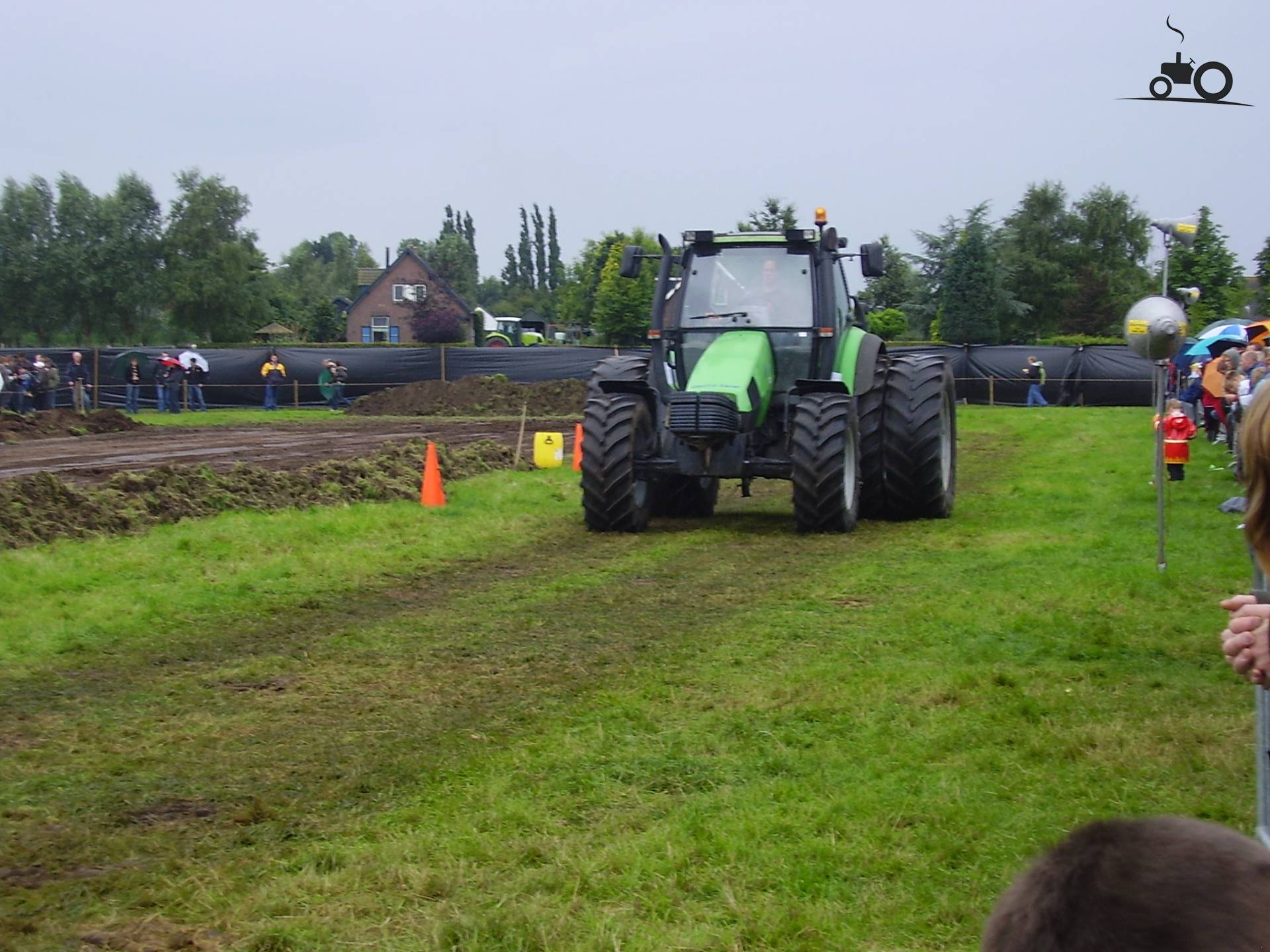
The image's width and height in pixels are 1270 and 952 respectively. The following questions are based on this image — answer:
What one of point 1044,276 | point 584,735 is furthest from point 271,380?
point 1044,276

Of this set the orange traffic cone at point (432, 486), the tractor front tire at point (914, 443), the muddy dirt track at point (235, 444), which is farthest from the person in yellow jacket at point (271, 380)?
the tractor front tire at point (914, 443)

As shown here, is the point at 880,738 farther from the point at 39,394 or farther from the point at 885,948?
the point at 39,394

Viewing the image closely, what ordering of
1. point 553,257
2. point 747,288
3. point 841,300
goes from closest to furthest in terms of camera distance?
point 747,288 → point 841,300 → point 553,257

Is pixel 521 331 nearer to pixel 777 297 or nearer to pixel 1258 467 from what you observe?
pixel 777 297

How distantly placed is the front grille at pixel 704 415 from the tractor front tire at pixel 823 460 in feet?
2.05

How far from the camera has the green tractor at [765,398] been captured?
12.2 m

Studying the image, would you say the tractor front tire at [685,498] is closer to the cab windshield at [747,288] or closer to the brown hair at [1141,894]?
the cab windshield at [747,288]

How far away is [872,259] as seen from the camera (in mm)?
13156

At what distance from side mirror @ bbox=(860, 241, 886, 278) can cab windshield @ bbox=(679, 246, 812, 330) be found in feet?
1.88

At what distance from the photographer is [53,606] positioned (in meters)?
8.95

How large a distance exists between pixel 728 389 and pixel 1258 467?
10018 millimetres

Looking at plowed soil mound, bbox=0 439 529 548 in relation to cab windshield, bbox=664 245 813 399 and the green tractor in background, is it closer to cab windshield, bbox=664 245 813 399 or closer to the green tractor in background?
cab windshield, bbox=664 245 813 399

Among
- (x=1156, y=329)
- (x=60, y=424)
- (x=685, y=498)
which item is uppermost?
(x=1156, y=329)

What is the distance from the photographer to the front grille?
11.9m
